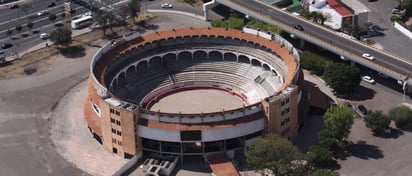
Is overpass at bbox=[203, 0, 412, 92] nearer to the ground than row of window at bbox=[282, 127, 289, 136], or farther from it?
farther from it

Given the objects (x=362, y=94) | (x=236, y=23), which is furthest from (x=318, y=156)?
(x=236, y=23)

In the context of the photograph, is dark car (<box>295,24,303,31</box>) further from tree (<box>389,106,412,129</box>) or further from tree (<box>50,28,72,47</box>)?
tree (<box>50,28,72,47</box>)

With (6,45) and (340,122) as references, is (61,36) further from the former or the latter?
(340,122)

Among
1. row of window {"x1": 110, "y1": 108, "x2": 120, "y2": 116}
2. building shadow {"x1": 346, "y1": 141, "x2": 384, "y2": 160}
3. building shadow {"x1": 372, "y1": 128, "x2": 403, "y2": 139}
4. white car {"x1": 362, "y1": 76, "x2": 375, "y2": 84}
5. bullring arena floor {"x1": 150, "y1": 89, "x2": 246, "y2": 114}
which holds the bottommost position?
bullring arena floor {"x1": 150, "y1": 89, "x2": 246, "y2": 114}

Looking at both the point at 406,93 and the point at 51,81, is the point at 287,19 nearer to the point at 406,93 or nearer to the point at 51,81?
the point at 406,93

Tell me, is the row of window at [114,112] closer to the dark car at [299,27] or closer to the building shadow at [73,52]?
the building shadow at [73,52]

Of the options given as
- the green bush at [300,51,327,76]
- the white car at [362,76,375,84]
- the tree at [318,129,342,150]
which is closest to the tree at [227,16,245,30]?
the green bush at [300,51,327,76]

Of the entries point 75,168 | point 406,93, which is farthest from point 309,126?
point 75,168

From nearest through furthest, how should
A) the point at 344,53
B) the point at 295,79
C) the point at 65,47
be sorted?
the point at 295,79 → the point at 344,53 → the point at 65,47
